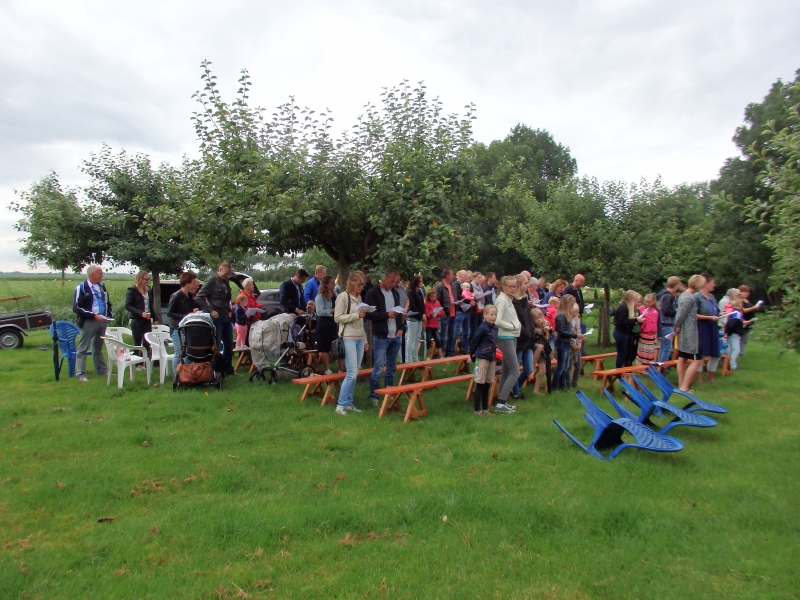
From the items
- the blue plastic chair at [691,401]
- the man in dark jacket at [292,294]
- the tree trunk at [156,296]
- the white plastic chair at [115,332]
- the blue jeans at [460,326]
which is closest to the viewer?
the blue plastic chair at [691,401]

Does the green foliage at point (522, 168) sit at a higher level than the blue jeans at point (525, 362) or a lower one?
higher

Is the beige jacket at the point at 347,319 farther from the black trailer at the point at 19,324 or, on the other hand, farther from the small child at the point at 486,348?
the black trailer at the point at 19,324

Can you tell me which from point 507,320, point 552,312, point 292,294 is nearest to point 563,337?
point 552,312

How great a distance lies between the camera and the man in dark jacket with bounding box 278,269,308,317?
10758mm

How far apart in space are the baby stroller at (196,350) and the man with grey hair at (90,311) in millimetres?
1606

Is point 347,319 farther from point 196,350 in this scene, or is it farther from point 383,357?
point 196,350

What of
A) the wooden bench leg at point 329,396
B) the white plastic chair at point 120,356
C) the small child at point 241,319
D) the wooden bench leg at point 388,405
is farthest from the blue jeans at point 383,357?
the small child at point 241,319

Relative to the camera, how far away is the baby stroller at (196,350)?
8.58m

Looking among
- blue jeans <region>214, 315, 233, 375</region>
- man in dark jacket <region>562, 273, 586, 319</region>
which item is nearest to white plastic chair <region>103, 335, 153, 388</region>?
blue jeans <region>214, 315, 233, 375</region>

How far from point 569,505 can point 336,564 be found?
2.08 m

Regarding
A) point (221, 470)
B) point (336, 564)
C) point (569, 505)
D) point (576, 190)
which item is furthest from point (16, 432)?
point (576, 190)

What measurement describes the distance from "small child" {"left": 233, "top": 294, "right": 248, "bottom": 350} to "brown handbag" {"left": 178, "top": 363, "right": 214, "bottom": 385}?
2715 mm

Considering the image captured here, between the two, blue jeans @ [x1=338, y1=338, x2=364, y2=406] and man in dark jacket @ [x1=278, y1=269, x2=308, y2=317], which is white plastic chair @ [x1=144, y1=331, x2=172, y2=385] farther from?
blue jeans @ [x1=338, y1=338, x2=364, y2=406]

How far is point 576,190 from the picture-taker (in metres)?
15.7
